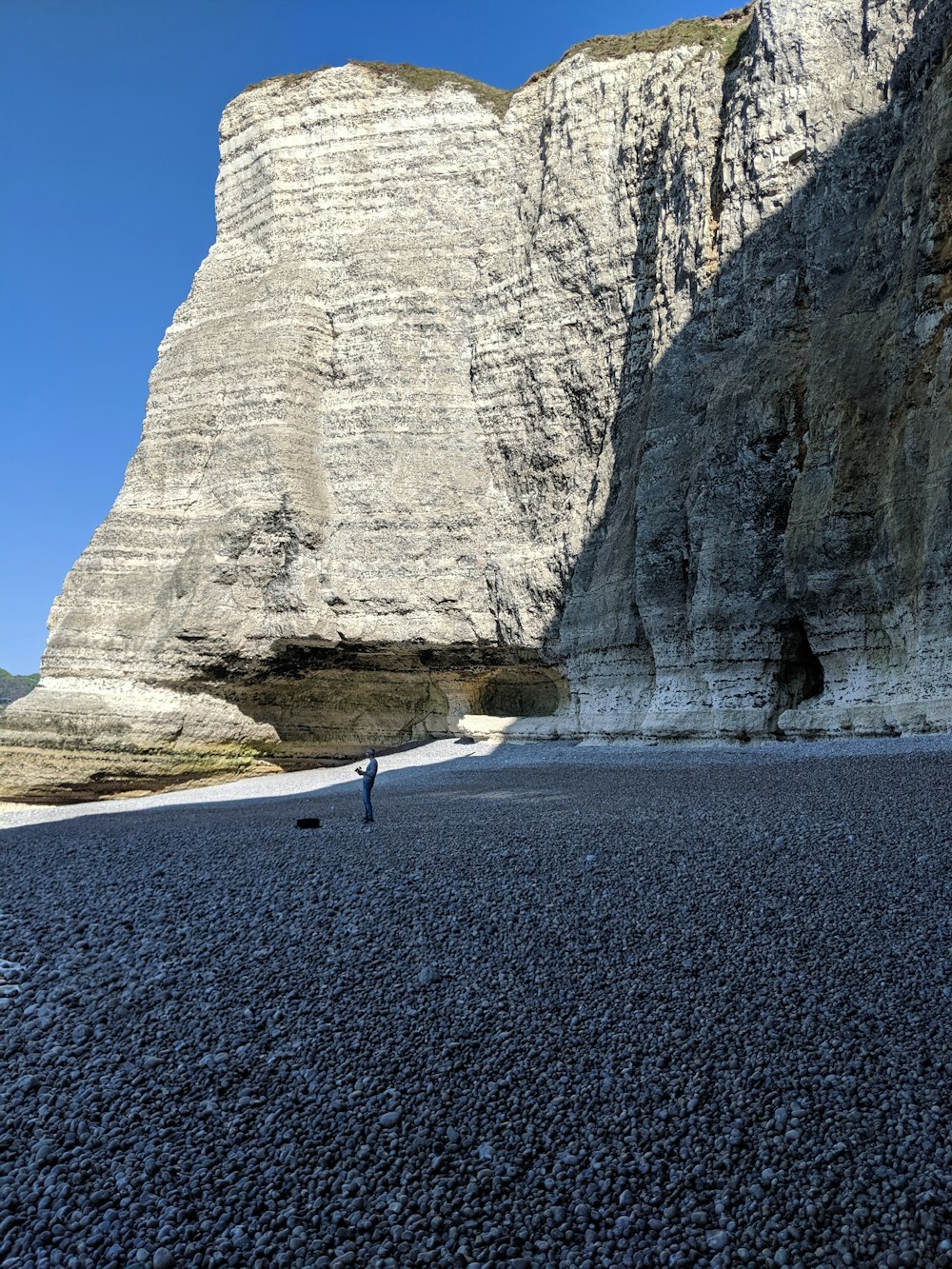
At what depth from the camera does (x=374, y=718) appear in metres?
26.8

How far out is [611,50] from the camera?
24.3 meters

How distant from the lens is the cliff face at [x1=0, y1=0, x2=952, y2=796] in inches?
602

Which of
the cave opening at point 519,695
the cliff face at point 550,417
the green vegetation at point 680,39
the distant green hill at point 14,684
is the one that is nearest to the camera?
the cliff face at point 550,417

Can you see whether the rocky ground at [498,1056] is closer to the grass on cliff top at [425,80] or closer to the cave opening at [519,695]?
the cave opening at [519,695]

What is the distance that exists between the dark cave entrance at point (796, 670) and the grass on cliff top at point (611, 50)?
586 inches

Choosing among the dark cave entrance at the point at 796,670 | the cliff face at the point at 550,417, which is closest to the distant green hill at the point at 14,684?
the cliff face at the point at 550,417

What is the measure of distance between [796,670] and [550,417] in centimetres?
1035

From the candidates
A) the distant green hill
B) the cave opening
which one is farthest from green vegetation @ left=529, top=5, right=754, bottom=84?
the distant green hill

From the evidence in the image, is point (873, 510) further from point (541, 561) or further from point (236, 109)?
point (236, 109)

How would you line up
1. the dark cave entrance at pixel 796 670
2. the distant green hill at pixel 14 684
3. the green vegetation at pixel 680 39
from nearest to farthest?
the dark cave entrance at pixel 796 670 < the green vegetation at pixel 680 39 < the distant green hill at pixel 14 684

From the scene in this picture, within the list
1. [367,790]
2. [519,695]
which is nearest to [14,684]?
[519,695]

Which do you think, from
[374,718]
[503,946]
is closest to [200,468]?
[374,718]

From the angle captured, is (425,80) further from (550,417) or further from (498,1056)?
(498,1056)

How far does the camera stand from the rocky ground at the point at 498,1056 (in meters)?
2.66
